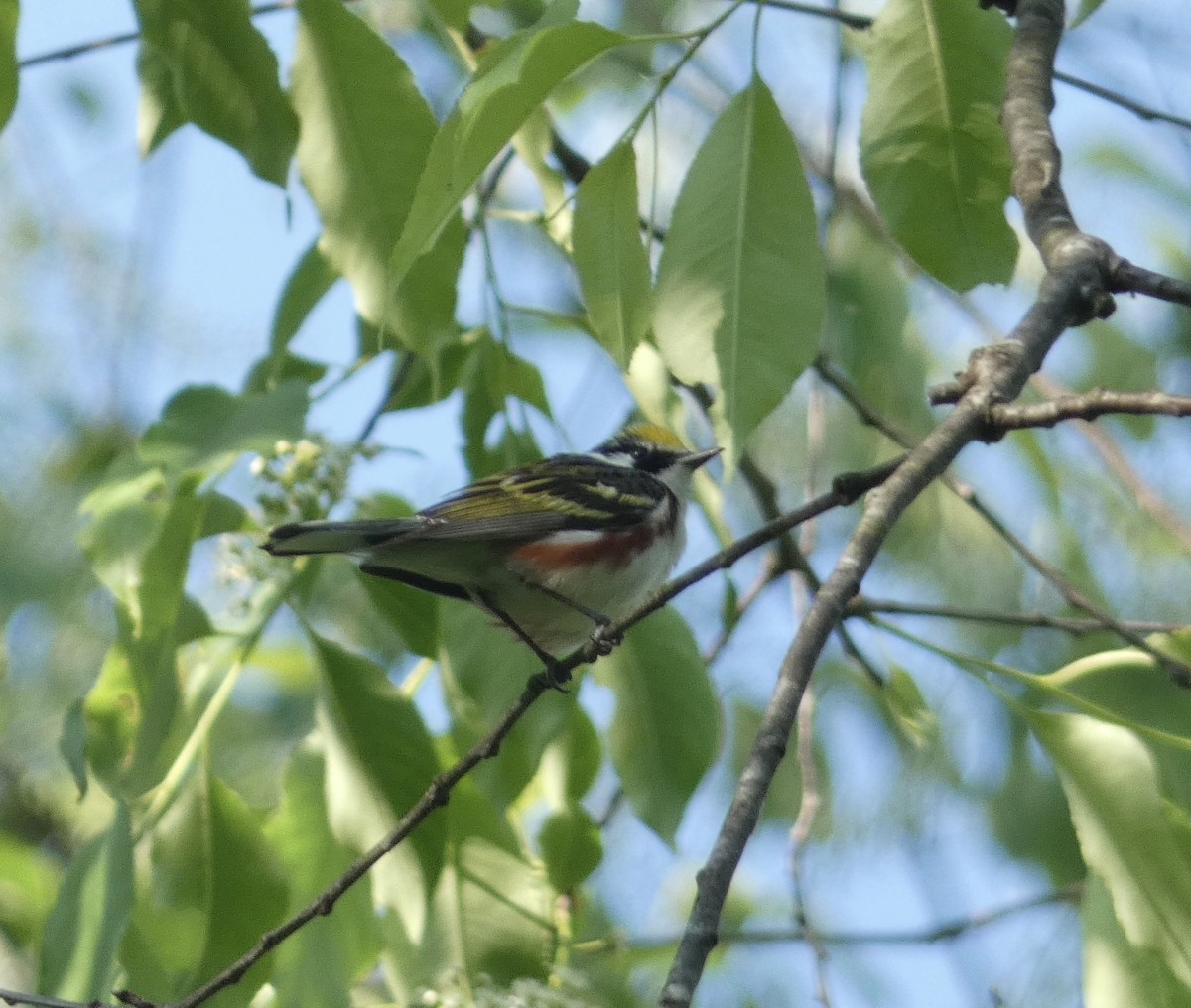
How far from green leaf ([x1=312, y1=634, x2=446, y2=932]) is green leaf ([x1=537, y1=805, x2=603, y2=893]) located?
1.30 ft

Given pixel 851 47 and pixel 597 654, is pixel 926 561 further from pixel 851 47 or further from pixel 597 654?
pixel 597 654

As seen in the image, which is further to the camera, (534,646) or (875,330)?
(875,330)

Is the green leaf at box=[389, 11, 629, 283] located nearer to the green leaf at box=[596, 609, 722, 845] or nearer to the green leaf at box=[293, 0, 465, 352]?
the green leaf at box=[293, 0, 465, 352]

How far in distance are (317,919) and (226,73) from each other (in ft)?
5.69

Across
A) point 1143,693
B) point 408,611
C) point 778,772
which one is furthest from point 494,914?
point 778,772

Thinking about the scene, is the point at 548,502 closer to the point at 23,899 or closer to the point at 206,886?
the point at 206,886

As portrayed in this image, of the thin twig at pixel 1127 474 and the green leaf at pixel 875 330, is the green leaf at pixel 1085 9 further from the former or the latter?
the thin twig at pixel 1127 474

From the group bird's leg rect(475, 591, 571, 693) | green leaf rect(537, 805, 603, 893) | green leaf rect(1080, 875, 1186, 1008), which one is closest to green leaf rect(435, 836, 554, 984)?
green leaf rect(537, 805, 603, 893)

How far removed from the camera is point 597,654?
288 centimetres

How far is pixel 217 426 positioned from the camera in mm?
3000

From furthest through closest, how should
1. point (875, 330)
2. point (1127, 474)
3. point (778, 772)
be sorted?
point (778, 772)
point (1127, 474)
point (875, 330)

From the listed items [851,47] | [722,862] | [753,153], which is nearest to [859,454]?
[851,47]

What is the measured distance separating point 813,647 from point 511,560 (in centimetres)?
171

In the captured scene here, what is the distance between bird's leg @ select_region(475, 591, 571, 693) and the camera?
301 centimetres
